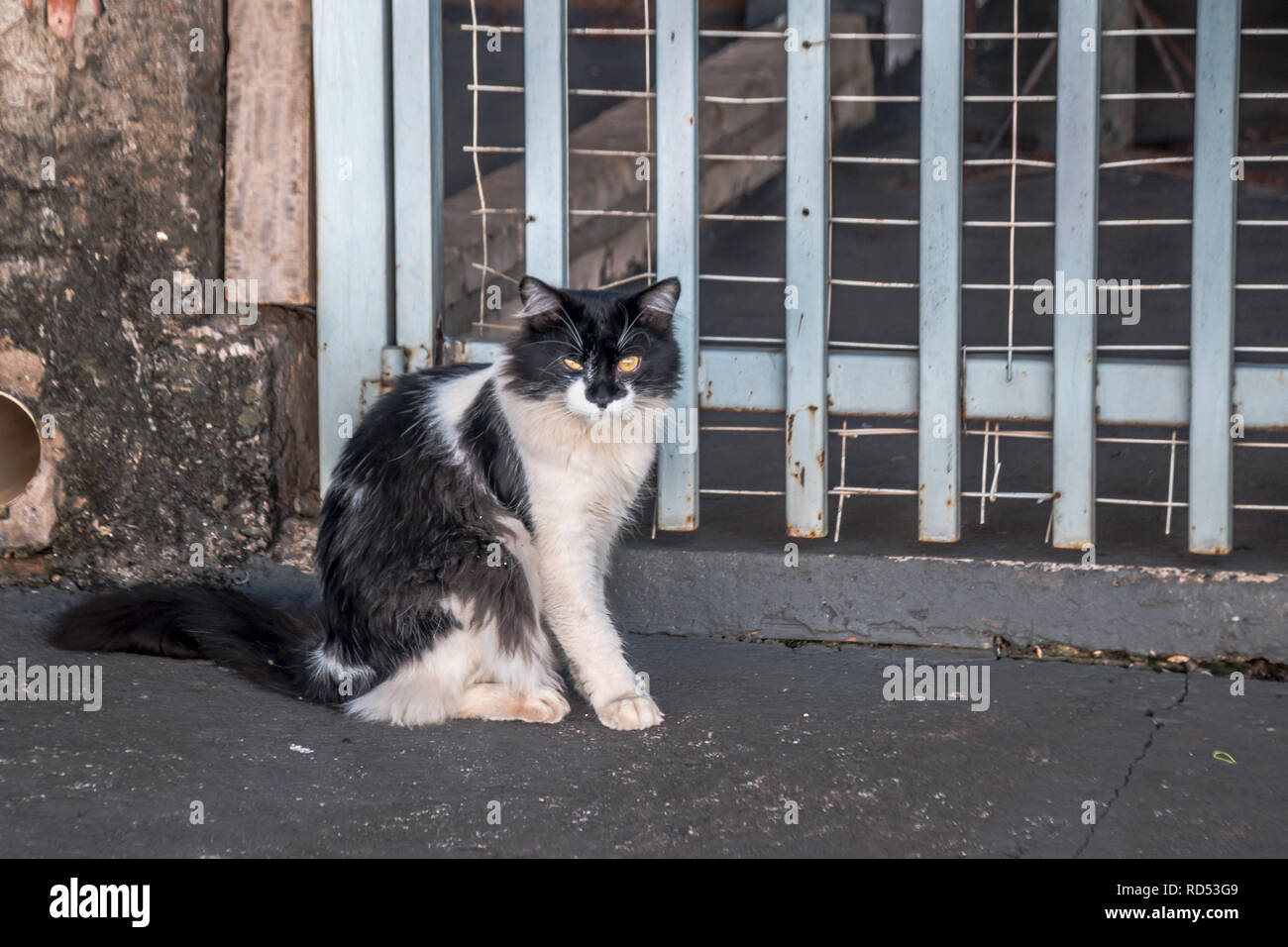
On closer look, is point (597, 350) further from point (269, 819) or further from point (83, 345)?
point (83, 345)

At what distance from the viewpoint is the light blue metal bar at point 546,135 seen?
3.90 metres

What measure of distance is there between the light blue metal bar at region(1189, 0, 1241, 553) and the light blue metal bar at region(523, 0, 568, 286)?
173cm

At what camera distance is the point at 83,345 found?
406cm

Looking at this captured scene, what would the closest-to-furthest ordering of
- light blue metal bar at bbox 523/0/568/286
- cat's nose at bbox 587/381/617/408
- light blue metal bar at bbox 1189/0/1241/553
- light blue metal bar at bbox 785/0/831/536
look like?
cat's nose at bbox 587/381/617/408, light blue metal bar at bbox 1189/0/1241/553, light blue metal bar at bbox 785/0/831/536, light blue metal bar at bbox 523/0/568/286

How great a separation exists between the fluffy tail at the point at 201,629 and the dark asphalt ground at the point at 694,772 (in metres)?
0.06

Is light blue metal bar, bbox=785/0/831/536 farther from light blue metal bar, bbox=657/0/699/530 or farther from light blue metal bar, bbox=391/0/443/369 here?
light blue metal bar, bbox=391/0/443/369

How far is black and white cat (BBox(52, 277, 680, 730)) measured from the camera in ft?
11.1

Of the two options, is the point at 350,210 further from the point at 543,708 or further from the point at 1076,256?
the point at 1076,256

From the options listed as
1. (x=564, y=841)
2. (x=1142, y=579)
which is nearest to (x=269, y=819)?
(x=564, y=841)

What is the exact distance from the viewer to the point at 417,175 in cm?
399

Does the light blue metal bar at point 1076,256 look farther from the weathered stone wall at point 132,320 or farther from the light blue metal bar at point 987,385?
the weathered stone wall at point 132,320

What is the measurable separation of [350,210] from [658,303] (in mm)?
1125

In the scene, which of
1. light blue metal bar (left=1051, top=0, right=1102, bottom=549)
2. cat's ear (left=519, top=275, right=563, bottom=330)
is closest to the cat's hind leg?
cat's ear (left=519, top=275, right=563, bottom=330)

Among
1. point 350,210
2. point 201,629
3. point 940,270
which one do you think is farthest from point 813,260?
point 201,629
